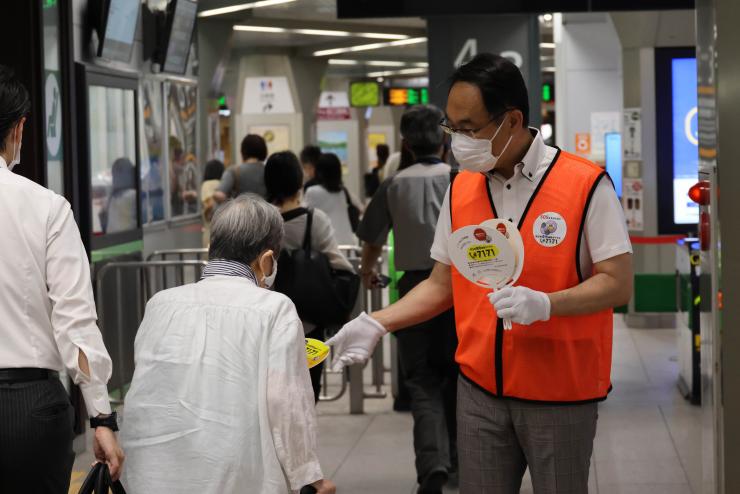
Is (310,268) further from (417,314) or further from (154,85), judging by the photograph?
(154,85)

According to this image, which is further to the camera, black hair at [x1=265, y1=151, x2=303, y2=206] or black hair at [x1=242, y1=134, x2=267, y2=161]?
black hair at [x1=242, y1=134, x2=267, y2=161]

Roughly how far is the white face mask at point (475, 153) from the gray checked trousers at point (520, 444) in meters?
0.56

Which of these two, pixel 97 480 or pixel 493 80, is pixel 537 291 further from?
pixel 97 480

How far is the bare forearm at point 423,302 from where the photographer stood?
132 inches

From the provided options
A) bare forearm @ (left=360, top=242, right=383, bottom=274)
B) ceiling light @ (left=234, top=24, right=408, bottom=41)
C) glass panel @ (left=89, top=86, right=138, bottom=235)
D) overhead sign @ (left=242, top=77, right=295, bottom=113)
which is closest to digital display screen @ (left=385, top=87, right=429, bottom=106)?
overhead sign @ (left=242, top=77, right=295, bottom=113)

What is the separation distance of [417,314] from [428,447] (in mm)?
2300

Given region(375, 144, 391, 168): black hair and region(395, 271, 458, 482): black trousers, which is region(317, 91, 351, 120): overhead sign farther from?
region(395, 271, 458, 482): black trousers

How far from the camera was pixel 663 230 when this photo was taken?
10.5m

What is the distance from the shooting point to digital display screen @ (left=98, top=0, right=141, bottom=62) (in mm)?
8047

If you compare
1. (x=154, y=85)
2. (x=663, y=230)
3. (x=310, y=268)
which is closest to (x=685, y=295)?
(x=663, y=230)

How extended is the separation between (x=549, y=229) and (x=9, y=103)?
1376 millimetres

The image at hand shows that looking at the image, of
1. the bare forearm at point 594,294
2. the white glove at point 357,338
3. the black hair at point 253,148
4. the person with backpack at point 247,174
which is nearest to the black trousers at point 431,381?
the white glove at point 357,338

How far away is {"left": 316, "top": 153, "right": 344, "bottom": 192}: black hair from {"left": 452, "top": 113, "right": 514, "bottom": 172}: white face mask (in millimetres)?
6205

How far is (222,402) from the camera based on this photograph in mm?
2873
